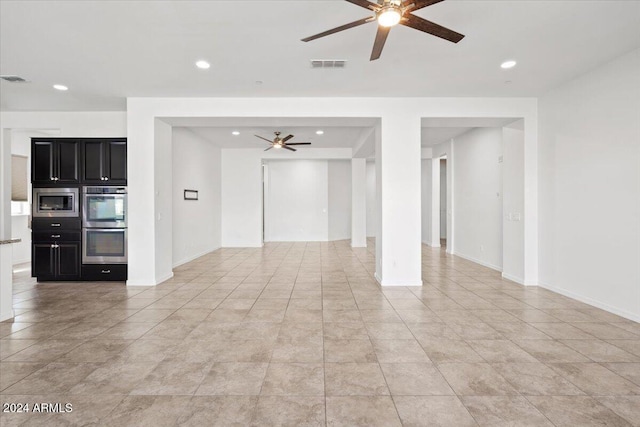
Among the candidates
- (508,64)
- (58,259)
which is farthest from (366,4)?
(58,259)

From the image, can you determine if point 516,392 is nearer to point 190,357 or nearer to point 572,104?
point 190,357

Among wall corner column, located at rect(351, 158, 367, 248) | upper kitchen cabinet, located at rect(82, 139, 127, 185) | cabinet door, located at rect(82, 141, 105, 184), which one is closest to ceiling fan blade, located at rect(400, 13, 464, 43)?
upper kitchen cabinet, located at rect(82, 139, 127, 185)

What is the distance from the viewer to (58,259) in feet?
17.5

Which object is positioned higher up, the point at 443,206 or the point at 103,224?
the point at 443,206

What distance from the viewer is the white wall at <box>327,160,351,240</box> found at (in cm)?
1111

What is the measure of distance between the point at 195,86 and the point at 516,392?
5.13 meters

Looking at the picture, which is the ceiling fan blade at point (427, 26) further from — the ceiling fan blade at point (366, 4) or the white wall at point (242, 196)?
the white wall at point (242, 196)

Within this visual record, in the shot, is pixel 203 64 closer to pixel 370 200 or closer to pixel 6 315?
pixel 6 315

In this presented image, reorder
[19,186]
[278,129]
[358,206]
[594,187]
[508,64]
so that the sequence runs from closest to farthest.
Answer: [508,64]
[594,187]
[19,186]
[278,129]
[358,206]

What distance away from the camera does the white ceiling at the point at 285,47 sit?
2.79m

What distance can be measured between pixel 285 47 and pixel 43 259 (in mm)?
5569

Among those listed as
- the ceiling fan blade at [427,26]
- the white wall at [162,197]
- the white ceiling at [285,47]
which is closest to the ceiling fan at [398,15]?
the ceiling fan blade at [427,26]

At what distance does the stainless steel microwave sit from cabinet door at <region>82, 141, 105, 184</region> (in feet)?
1.20

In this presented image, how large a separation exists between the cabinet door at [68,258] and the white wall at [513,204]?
7.68 metres
